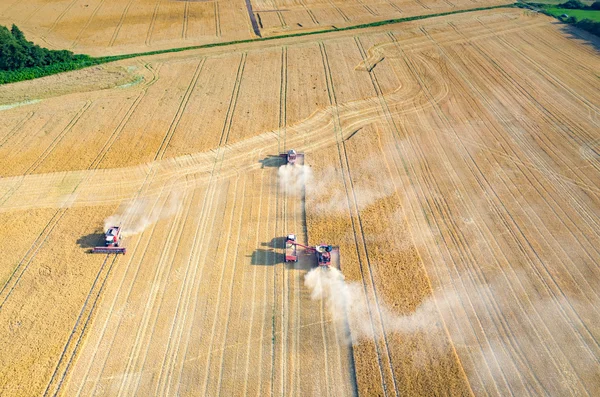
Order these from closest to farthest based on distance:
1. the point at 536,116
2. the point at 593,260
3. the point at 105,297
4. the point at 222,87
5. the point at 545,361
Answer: the point at 545,361
the point at 105,297
the point at 593,260
the point at 536,116
the point at 222,87

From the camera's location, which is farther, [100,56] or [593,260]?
[100,56]

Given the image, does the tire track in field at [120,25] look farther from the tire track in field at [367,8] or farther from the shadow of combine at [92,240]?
the tire track in field at [367,8]

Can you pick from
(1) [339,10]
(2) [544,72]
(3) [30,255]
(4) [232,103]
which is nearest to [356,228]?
(4) [232,103]

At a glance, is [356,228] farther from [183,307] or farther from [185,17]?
[185,17]

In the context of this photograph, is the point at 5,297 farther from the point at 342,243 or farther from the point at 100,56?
the point at 100,56

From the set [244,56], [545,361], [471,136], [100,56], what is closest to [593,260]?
[545,361]

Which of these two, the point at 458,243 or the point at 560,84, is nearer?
the point at 458,243
